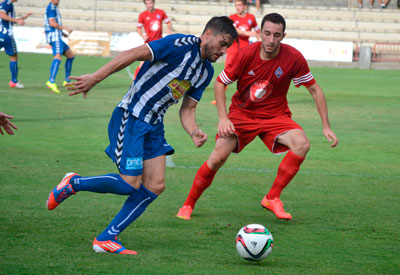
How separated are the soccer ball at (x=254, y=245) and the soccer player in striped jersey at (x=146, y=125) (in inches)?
30.7

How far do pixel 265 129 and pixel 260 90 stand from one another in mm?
388

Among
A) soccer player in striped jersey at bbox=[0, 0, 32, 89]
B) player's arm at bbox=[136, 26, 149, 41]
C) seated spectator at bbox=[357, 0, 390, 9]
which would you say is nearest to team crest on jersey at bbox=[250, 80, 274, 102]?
player's arm at bbox=[136, 26, 149, 41]

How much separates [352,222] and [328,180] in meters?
1.93

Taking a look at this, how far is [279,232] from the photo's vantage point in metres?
5.78

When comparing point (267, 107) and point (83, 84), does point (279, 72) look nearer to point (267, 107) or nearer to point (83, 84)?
point (267, 107)

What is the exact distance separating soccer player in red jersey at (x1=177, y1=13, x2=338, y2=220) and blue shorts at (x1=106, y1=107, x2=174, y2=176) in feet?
3.90

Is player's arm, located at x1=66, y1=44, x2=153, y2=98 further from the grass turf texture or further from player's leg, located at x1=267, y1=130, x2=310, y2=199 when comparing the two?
player's leg, located at x1=267, y1=130, x2=310, y2=199

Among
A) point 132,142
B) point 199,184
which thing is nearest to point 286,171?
point 199,184

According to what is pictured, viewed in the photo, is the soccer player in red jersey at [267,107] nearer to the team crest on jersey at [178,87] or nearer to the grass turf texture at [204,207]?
the grass turf texture at [204,207]

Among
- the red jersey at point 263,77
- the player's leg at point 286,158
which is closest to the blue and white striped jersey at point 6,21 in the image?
the red jersey at point 263,77

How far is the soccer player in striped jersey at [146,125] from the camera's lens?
4957mm

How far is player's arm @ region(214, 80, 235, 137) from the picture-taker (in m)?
5.91

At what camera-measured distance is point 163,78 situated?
5090 mm

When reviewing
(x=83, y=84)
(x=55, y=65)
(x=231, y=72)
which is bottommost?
(x=55, y=65)
